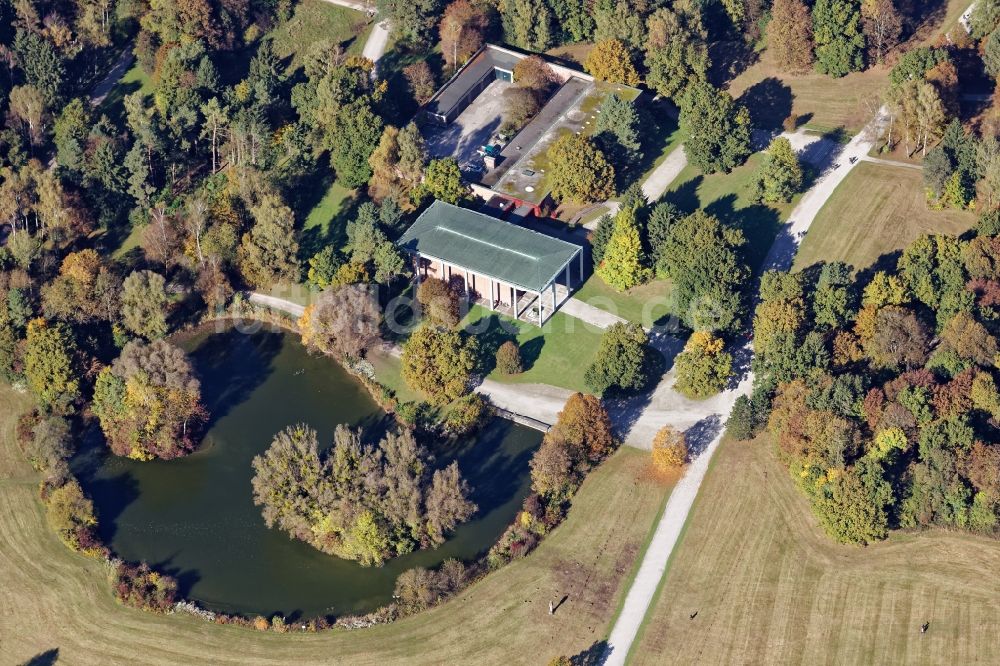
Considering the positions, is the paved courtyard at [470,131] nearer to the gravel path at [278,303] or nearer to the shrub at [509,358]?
the gravel path at [278,303]

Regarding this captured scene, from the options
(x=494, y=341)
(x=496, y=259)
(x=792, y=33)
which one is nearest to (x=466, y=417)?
(x=494, y=341)

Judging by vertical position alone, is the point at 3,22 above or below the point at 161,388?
above

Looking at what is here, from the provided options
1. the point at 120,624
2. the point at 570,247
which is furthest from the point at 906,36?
the point at 120,624

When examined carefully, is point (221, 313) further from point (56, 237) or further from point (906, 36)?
point (906, 36)

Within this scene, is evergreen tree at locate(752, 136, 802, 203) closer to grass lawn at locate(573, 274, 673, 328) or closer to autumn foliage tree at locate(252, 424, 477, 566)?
grass lawn at locate(573, 274, 673, 328)

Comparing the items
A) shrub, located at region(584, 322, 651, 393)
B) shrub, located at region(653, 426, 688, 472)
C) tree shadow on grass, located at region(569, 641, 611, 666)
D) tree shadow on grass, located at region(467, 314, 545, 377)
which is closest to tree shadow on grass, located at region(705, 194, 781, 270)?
shrub, located at region(584, 322, 651, 393)

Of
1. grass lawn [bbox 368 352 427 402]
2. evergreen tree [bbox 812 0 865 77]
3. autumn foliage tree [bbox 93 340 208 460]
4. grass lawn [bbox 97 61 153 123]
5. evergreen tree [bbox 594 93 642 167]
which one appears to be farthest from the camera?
grass lawn [bbox 97 61 153 123]
